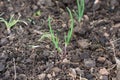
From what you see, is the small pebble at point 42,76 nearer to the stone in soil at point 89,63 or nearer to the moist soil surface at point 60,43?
the moist soil surface at point 60,43

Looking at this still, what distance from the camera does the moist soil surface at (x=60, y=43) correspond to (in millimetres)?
1412

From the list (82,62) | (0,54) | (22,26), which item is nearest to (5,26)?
(22,26)

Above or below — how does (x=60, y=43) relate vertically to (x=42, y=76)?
above

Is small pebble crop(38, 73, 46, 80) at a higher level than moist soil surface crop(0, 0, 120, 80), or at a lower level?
lower

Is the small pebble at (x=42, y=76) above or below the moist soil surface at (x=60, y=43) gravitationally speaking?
below

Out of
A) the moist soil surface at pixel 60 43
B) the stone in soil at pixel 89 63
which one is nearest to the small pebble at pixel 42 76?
the moist soil surface at pixel 60 43

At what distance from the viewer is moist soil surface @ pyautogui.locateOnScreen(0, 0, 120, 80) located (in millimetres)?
1412

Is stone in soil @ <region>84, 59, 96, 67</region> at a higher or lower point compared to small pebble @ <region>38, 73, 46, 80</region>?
higher

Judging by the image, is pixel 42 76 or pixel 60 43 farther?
pixel 60 43

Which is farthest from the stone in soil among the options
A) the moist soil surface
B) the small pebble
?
the small pebble

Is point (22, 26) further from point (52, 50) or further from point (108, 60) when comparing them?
point (108, 60)

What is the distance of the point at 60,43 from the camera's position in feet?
5.02

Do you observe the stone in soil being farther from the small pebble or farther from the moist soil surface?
the small pebble

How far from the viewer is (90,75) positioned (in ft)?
4.57
